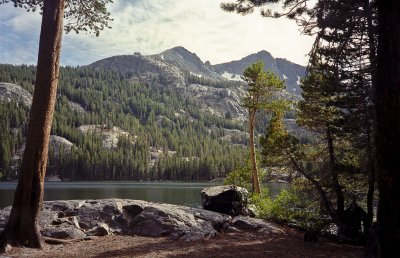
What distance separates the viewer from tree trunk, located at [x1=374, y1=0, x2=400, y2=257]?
22.5ft

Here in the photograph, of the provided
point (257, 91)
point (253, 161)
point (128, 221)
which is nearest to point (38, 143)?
point (128, 221)

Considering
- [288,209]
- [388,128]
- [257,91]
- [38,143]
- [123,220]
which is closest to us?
[388,128]

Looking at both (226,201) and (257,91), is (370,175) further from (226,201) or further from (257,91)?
(257,91)

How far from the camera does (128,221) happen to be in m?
16.0

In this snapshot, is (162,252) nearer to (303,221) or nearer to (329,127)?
(303,221)

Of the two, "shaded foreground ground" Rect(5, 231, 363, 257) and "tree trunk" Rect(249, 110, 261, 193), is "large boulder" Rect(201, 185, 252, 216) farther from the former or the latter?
"tree trunk" Rect(249, 110, 261, 193)

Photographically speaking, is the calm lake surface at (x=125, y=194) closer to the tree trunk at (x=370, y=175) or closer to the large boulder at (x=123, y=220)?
the large boulder at (x=123, y=220)

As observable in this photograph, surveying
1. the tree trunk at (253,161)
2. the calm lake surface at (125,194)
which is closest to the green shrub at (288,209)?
the tree trunk at (253,161)

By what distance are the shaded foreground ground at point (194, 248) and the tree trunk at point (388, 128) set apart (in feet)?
17.8

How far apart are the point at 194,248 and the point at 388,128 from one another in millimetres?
7661

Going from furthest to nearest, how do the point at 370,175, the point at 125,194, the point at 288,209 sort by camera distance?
1. the point at 125,194
2. the point at 288,209
3. the point at 370,175

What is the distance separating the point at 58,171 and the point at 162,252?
593 feet

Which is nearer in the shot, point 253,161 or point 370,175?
point 370,175

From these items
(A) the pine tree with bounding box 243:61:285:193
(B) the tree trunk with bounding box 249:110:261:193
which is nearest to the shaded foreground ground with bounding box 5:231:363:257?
(B) the tree trunk with bounding box 249:110:261:193
